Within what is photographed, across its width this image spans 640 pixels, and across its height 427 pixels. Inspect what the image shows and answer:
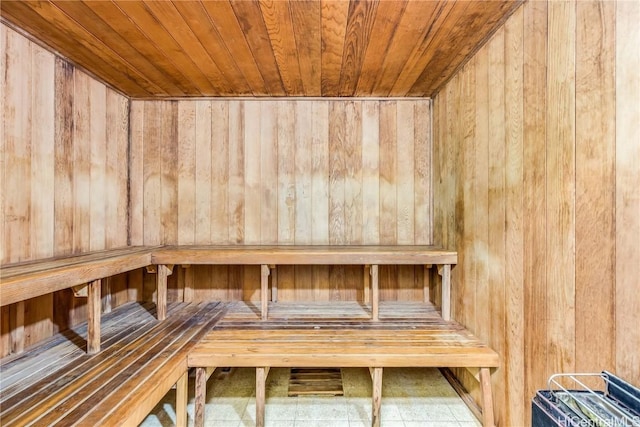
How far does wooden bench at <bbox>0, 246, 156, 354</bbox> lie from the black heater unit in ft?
6.34

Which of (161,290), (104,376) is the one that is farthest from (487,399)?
(161,290)

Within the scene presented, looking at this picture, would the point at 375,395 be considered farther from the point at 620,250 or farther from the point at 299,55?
the point at 299,55

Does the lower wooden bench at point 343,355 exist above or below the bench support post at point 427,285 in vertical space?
below

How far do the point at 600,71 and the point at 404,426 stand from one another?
77.3 inches

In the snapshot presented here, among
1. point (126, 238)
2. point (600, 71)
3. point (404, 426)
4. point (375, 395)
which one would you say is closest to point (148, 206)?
point (126, 238)

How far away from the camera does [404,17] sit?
148 cm

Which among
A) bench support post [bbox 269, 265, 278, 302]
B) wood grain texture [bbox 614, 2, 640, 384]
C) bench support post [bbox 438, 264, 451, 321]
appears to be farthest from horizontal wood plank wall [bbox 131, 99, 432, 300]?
wood grain texture [bbox 614, 2, 640, 384]

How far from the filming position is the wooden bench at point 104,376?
3.76 ft

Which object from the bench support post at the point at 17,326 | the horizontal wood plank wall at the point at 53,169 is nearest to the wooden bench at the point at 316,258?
the horizontal wood plank wall at the point at 53,169

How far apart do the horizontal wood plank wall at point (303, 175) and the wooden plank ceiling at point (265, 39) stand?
26cm

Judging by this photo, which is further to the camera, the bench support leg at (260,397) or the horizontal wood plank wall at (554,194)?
the bench support leg at (260,397)

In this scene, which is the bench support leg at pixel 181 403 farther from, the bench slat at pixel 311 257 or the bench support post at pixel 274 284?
the bench support post at pixel 274 284

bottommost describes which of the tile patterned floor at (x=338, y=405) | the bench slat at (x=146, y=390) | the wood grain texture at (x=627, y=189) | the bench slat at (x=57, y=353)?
the tile patterned floor at (x=338, y=405)

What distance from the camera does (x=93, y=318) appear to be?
63.3 inches
